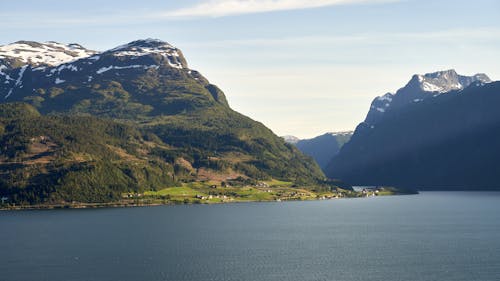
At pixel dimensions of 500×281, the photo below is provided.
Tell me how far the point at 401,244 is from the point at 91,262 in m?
82.1

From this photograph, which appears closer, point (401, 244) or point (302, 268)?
point (302, 268)

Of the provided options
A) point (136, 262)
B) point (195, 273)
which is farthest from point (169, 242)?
point (195, 273)

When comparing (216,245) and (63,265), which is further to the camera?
(216,245)

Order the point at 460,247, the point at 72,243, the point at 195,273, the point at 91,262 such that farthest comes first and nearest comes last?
the point at 72,243 < the point at 460,247 < the point at 91,262 < the point at 195,273

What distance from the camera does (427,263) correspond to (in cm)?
15850

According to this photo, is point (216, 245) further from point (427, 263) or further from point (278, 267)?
point (427, 263)

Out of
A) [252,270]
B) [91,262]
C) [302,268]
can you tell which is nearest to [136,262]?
[91,262]

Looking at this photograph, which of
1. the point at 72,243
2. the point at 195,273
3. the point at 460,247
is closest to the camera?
the point at 195,273

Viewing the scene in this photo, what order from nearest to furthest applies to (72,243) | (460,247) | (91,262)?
(91,262)
(460,247)
(72,243)

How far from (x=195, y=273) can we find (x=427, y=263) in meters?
51.5

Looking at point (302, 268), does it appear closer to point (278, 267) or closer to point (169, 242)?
point (278, 267)

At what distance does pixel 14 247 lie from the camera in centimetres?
18575

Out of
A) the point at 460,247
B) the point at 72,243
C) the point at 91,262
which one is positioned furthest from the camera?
the point at 72,243

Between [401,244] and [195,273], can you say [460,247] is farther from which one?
[195,273]
